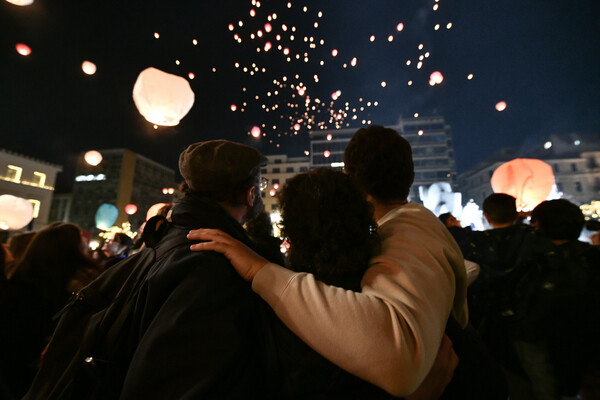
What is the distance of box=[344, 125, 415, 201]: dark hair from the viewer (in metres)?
1.66

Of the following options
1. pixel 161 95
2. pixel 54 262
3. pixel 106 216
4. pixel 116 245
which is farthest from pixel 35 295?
pixel 106 216

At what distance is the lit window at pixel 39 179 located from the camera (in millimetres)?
35188

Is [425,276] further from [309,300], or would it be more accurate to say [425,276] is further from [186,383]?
[186,383]

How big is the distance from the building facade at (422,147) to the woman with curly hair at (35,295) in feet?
180

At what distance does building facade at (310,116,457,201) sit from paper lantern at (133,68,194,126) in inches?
2055

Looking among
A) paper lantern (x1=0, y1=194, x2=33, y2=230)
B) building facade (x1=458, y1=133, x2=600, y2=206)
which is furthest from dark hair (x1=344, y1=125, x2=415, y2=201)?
building facade (x1=458, y1=133, x2=600, y2=206)

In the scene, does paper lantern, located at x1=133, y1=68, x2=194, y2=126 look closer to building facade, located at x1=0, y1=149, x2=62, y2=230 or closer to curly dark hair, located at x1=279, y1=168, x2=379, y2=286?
curly dark hair, located at x1=279, y1=168, x2=379, y2=286

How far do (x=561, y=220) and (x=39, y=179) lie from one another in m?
48.5

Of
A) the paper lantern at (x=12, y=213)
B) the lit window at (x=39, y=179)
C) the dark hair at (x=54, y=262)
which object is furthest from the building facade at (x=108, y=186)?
the dark hair at (x=54, y=262)

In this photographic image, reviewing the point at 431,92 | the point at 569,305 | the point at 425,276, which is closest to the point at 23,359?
the point at 425,276

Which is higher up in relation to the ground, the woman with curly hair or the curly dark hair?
the curly dark hair

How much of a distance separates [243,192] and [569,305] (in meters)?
3.25

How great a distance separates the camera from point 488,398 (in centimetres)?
143

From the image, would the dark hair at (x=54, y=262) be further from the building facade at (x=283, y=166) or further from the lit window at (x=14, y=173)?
the building facade at (x=283, y=166)
